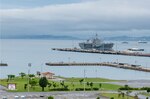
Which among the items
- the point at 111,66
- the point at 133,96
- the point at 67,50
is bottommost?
the point at 133,96

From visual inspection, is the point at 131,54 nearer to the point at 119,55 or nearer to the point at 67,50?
the point at 119,55

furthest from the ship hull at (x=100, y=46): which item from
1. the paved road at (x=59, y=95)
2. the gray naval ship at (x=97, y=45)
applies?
the paved road at (x=59, y=95)

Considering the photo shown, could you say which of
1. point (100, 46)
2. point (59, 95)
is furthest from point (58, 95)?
point (100, 46)

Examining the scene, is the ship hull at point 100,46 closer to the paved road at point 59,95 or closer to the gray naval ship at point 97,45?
the gray naval ship at point 97,45

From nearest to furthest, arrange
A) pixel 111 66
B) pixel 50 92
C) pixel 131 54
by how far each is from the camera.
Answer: pixel 50 92 → pixel 111 66 → pixel 131 54

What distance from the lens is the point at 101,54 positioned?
18662 centimetres

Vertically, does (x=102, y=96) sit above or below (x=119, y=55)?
below

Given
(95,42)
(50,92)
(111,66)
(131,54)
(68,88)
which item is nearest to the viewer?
(50,92)

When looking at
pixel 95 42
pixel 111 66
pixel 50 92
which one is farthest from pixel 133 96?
pixel 95 42

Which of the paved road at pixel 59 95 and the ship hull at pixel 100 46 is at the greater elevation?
the ship hull at pixel 100 46

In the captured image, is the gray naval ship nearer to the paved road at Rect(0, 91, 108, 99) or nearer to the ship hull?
A: the ship hull

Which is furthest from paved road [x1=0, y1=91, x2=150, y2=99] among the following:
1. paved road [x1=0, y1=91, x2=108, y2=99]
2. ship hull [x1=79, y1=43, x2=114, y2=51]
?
ship hull [x1=79, y1=43, x2=114, y2=51]

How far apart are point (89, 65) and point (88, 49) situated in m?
77.0

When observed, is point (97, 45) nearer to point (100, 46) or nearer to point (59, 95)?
point (100, 46)
